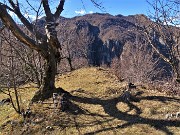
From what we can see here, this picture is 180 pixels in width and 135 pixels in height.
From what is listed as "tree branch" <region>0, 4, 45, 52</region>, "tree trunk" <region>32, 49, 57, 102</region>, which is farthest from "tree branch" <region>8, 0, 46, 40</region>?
"tree trunk" <region>32, 49, 57, 102</region>

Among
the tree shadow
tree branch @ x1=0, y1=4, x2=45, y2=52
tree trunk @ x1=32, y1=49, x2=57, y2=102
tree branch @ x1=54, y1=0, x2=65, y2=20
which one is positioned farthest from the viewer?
tree branch @ x1=54, y1=0, x2=65, y2=20

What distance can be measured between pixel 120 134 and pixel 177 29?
300 cm

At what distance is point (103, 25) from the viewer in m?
174

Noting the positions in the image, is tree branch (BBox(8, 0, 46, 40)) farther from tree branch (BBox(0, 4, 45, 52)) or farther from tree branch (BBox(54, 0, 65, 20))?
tree branch (BBox(54, 0, 65, 20))

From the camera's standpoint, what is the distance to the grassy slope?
872 cm

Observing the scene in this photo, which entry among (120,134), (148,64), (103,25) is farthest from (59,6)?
(103,25)

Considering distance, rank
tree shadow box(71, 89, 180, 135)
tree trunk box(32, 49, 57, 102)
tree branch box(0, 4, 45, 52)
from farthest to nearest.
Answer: tree trunk box(32, 49, 57, 102), tree branch box(0, 4, 45, 52), tree shadow box(71, 89, 180, 135)

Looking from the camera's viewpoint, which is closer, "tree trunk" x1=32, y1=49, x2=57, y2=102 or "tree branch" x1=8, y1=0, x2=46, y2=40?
"tree branch" x1=8, y1=0, x2=46, y2=40

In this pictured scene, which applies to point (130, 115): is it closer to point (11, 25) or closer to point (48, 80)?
point (48, 80)

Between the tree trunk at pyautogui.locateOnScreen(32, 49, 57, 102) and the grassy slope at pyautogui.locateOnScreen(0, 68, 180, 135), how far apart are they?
1.27ft

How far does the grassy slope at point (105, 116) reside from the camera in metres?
8.72

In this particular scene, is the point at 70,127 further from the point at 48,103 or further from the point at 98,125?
the point at 48,103

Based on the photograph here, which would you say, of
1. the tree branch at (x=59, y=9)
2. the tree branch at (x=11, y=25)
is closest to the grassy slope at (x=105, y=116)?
the tree branch at (x=11, y=25)

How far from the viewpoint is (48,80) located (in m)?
11.2
